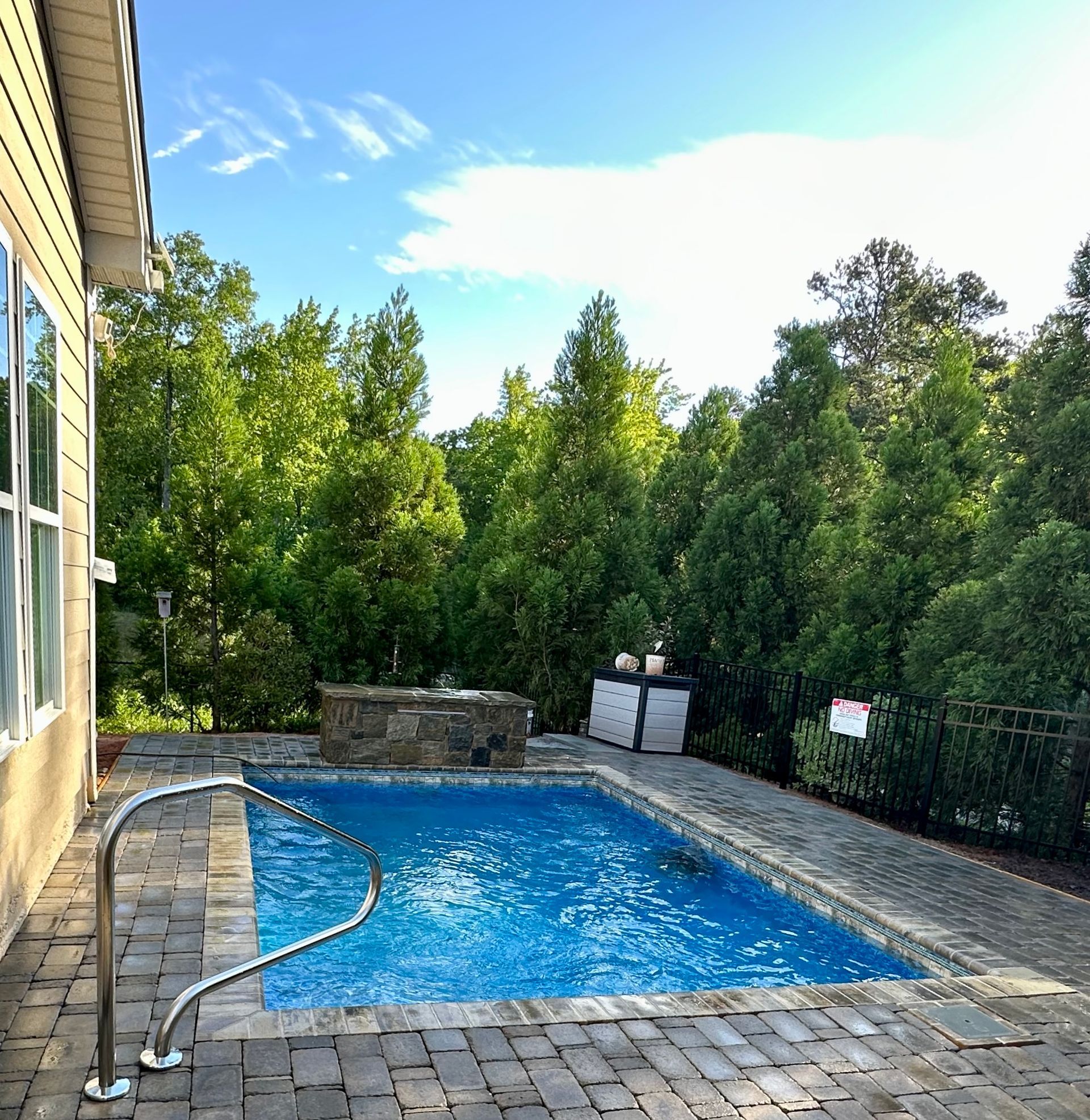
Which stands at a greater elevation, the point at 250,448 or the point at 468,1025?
the point at 250,448

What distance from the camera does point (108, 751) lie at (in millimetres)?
7484

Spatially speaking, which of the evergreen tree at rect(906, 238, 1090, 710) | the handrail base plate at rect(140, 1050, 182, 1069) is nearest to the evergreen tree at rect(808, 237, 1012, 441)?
the evergreen tree at rect(906, 238, 1090, 710)

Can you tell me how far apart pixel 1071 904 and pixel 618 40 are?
33.7 feet

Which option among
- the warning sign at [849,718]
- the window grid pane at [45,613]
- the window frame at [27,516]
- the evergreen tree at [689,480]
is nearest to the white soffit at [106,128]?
the window frame at [27,516]

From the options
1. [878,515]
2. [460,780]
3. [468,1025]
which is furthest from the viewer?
[878,515]

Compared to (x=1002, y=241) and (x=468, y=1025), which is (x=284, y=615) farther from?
(x=1002, y=241)

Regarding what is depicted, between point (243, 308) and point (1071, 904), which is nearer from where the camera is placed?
point (1071, 904)

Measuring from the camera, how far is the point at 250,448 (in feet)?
62.9

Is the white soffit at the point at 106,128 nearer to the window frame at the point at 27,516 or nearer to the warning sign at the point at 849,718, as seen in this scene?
the window frame at the point at 27,516

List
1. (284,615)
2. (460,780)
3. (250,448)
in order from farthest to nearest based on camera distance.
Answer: (250,448) < (284,615) < (460,780)

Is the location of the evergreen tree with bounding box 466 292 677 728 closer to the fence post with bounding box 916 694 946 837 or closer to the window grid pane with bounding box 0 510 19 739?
the fence post with bounding box 916 694 946 837

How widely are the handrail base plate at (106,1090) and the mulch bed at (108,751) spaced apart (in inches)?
169

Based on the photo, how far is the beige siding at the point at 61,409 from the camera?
335 cm

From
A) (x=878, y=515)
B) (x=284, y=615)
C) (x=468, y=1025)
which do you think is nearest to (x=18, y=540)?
(x=468, y=1025)
